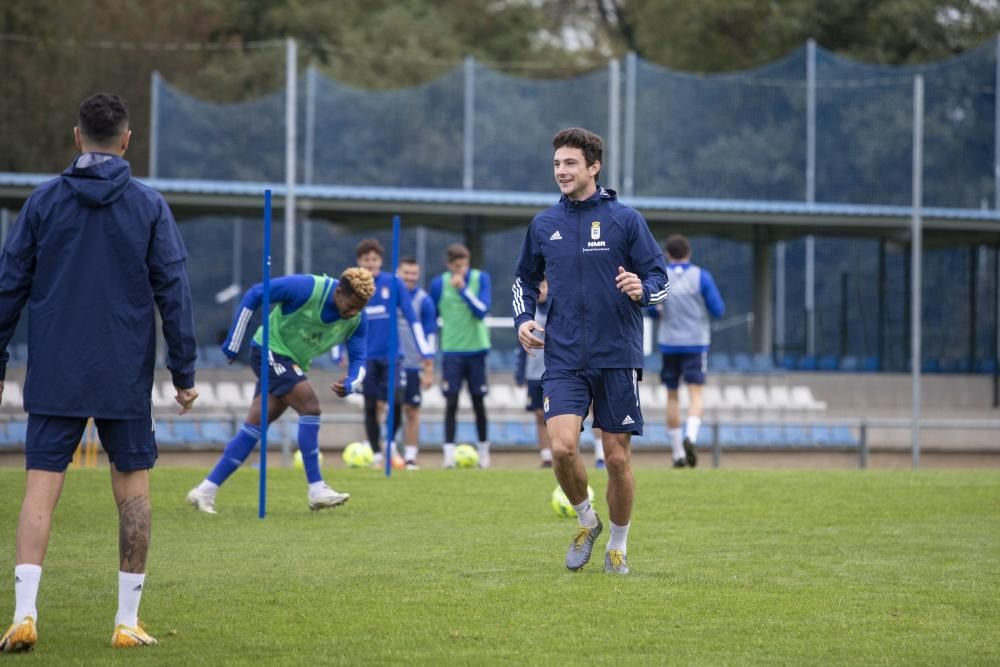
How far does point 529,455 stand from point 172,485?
9399 mm

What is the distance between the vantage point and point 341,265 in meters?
28.4

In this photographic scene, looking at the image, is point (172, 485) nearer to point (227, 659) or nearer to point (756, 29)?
point (227, 659)

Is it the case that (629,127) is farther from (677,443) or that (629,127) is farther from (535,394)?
(677,443)

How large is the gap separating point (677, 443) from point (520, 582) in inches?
348

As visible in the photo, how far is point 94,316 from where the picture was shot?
5.85m

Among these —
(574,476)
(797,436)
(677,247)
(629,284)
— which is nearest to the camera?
(629,284)

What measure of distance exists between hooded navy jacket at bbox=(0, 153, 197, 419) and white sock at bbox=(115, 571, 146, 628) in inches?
24.5

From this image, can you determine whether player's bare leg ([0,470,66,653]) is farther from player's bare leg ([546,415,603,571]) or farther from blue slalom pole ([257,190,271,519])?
blue slalom pole ([257,190,271,519])

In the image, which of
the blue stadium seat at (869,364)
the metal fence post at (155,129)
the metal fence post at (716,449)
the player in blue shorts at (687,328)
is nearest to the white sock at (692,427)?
the player in blue shorts at (687,328)

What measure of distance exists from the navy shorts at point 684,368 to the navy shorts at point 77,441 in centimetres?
1033

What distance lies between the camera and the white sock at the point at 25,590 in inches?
225

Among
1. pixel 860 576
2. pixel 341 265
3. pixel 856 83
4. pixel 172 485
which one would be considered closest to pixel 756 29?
pixel 856 83

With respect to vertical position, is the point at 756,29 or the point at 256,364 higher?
the point at 756,29

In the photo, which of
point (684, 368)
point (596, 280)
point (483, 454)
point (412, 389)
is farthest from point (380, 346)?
point (596, 280)
